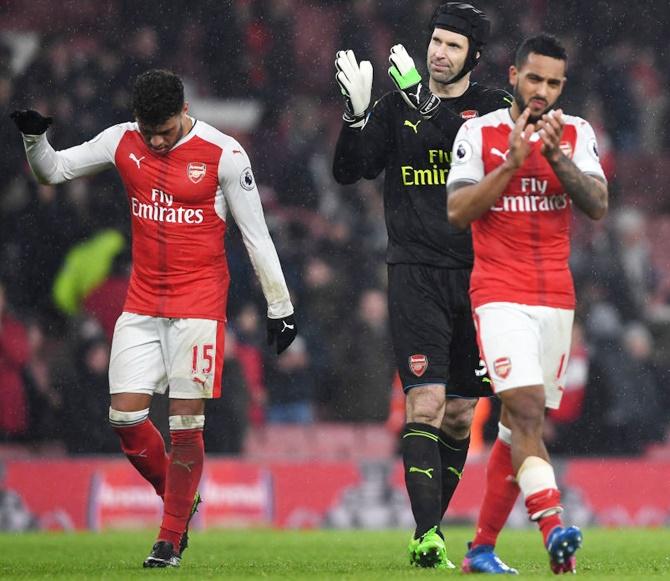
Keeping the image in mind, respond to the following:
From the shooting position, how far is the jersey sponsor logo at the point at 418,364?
7.15 m

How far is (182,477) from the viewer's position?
721cm

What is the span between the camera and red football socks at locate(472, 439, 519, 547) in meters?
6.18

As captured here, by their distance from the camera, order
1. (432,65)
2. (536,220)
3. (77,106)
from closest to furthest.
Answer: (536,220) → (432,65) → (77,106)

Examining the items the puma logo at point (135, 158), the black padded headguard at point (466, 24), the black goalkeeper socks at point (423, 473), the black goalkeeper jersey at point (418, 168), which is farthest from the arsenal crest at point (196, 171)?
the black goalkeeper socks at point (423, 473)

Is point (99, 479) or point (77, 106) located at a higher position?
point (77, 106)

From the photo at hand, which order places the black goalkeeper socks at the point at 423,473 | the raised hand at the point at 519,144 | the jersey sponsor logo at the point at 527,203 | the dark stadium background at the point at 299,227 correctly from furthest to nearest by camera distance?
the dark stadium background at the point at 299,227 < the black goalkeeper socks at the point at 423,473 < the jersey sponsor logo at the point at 527,203 < the raised hand at the point at 519,144

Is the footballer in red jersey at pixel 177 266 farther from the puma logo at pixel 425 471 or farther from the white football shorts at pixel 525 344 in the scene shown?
the white football shorts at pixel 525 344

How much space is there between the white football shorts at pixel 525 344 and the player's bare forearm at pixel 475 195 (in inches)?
14.5

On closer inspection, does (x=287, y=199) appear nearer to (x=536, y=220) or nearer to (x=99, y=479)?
(x=99, y=479)

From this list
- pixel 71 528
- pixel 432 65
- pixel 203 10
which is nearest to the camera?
pixel 432 65


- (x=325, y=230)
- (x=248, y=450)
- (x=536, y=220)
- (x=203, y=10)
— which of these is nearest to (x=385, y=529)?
(x=248, y=450)

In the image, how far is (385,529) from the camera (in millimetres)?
12055

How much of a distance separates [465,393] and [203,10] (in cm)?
1076

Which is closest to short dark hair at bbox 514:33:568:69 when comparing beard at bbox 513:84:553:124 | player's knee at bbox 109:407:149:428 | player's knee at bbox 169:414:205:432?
beard at bbox 513:84:553:124
